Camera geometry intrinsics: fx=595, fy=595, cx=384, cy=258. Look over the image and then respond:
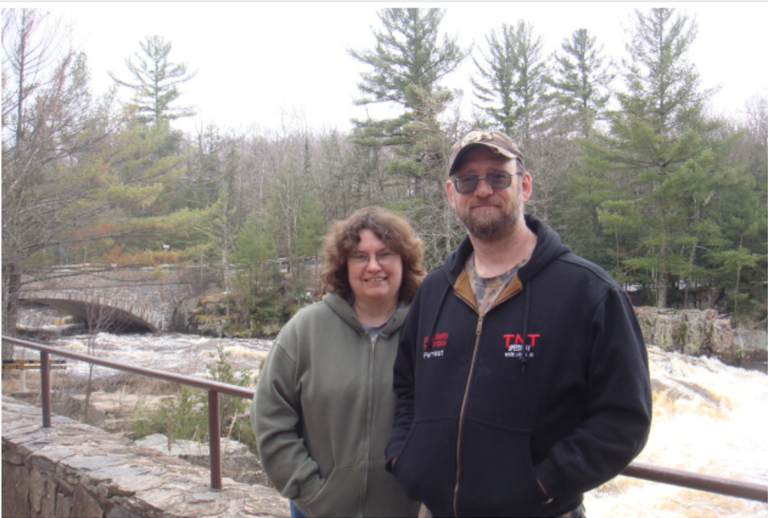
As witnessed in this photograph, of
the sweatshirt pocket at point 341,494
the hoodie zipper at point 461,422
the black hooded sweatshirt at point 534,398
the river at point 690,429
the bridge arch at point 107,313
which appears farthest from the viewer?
the bridge arch at point 107,313

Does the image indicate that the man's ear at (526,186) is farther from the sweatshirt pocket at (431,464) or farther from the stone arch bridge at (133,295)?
the stone arch bridge at (133,295)

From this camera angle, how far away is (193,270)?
31.8 meters

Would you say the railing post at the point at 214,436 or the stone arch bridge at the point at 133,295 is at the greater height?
the railing post at the point at 214,436

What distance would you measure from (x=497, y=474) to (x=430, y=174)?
21674 mm

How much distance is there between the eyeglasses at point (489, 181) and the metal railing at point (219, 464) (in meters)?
0.92

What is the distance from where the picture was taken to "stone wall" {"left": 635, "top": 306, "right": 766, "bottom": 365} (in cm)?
2111

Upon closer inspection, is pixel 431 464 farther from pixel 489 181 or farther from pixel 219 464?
pixel 219 464

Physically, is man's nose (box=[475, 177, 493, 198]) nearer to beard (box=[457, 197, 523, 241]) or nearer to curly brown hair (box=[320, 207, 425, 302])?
beard (box=[457, 197, 523, 241])

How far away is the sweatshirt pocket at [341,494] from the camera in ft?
6.59

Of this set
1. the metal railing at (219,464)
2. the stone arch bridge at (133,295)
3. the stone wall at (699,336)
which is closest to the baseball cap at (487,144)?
the metal railing at (219,464)

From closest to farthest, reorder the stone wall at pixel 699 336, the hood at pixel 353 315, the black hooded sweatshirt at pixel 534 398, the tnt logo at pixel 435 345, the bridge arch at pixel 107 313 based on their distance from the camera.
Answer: the black hooded sweatshirt at pixel 534 398 < the tnt logo at pixel 435 345 < the hood at pixel 353 315 < the stone wall at pixel 699 336 < the bridge arch at pixel 107 313

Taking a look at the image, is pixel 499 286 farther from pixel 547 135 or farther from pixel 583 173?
pixel 547 135

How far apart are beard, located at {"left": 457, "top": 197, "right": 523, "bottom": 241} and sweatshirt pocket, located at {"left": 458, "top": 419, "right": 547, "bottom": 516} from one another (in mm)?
530

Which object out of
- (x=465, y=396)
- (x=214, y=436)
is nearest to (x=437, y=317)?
(x=465, y=396)
